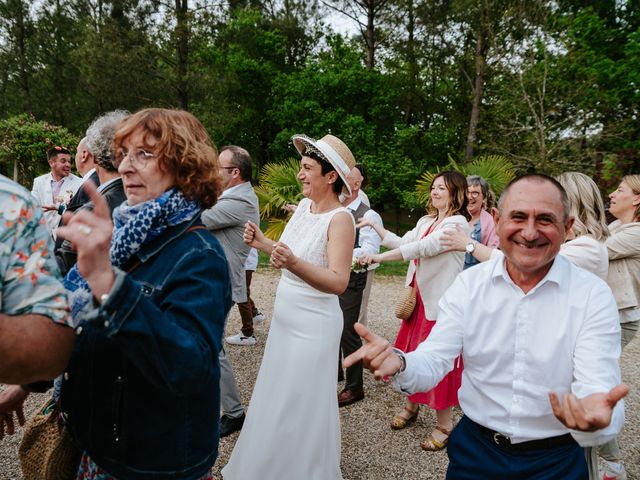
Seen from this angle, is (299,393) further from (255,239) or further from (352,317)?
(352,317)

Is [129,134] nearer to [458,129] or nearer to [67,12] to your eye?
[458,129]

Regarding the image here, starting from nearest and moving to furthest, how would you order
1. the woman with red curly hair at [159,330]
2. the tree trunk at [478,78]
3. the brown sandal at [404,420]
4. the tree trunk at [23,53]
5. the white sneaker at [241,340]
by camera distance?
1. the woman with red curly hair at [159,330]
2. the brown sandal at [404,420]
3. the white sneaker at [241,340]
4. the tree trunk at [478,78]
5. the tree trunk at [23,53]

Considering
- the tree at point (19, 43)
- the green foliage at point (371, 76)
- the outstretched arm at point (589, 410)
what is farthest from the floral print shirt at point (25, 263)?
the tree at point (19, 43)

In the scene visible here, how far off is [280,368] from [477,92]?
17.9 metres

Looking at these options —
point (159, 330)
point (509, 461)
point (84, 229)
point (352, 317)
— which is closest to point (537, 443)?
point (509, 461)

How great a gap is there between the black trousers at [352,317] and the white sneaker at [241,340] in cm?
193

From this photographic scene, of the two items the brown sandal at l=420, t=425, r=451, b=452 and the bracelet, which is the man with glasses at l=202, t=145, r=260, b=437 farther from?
the bracelet

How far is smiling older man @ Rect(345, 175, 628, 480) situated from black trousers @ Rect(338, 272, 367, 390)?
2422 mm

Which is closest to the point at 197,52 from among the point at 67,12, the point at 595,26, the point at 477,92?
the point at 67,12

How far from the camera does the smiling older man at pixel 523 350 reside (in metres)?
1.72

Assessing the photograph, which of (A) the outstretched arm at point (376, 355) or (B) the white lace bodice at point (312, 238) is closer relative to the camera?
(A) the outstretched arm at point (376, 355)

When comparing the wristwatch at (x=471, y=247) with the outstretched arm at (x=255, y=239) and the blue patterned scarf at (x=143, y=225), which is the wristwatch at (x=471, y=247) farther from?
the blue patterned scarf at (x=143, y=225)

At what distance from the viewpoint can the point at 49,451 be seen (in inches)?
65.4

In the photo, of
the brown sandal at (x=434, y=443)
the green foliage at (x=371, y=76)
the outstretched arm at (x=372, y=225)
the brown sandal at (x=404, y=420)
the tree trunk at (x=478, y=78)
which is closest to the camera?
the brown sandal at (x=434, y=443)
